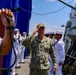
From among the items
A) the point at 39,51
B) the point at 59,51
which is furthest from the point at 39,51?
→ the point at 59,51

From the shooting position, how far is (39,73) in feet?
18.2

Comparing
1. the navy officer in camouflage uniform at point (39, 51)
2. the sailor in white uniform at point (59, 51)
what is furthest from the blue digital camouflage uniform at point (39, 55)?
the sailor in white uniform at point (59, 51)

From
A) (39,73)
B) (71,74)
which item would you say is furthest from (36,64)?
(71,74)

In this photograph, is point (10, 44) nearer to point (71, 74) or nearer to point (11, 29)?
point (11, 29)

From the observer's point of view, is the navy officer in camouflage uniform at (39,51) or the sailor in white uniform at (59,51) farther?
the sailor in white uniform at (59,51)

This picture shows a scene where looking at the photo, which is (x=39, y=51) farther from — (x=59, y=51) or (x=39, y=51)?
(x=59, y=51)

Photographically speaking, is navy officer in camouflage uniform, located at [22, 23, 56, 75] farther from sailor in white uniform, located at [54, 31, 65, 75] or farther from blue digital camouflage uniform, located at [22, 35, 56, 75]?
sailor in white uniform, located at [54, 31, 65, 75]

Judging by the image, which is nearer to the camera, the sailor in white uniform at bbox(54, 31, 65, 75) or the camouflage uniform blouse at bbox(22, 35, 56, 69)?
the camouflage uniform blouse at bbox(22, 35, 56, 69)

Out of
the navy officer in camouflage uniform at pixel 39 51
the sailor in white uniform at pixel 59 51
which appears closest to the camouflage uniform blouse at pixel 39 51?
the navy officer in camouflage uniform at pixel 39 51

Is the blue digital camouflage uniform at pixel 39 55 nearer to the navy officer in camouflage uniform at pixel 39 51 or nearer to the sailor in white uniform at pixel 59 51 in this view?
the navy officer in camouflage uniform at pixel 39 51

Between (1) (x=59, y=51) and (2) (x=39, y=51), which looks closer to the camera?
(2) (x=39, y=51)

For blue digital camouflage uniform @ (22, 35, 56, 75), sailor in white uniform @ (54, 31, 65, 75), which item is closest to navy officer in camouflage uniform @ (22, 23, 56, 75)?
blue digital camouflage uniform @ (22, 35, 56, 75)

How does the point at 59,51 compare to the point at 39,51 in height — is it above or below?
below

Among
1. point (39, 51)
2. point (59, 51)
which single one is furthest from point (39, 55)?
point (59, 51)
